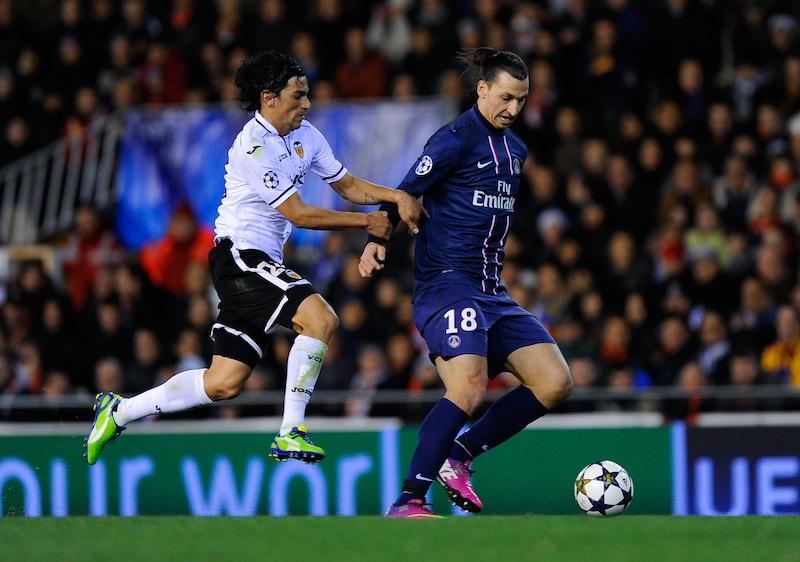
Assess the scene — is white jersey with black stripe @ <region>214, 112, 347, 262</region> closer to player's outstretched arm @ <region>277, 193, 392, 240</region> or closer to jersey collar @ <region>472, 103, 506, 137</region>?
player's outstretched arm @ <region>277, 193, 392, 240</region>

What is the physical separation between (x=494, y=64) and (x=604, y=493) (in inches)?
86.9

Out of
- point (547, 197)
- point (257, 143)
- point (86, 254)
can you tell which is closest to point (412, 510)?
point (257, 143)

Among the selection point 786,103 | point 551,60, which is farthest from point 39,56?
point 786,103

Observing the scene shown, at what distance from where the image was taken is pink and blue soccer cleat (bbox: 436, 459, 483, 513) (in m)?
7.66

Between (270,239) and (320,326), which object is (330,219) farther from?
(320,326)

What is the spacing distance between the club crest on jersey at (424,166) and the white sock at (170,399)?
5.00ft

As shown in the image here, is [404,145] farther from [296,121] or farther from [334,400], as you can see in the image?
[296,121]

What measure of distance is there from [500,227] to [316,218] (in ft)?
3.07

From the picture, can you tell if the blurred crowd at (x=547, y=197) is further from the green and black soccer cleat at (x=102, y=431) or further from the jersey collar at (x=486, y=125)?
the jersey collar at (x=486, y=125)

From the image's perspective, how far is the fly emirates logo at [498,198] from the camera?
7695 mm

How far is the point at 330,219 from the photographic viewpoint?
7.64 m

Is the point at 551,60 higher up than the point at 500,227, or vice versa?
the point at 551,60

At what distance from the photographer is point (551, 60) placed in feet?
45.5

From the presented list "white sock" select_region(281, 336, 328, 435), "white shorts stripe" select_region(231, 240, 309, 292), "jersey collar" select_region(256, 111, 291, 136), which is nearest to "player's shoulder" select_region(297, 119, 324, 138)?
"jersey collar" select_region(256, 111, 291, 136)
